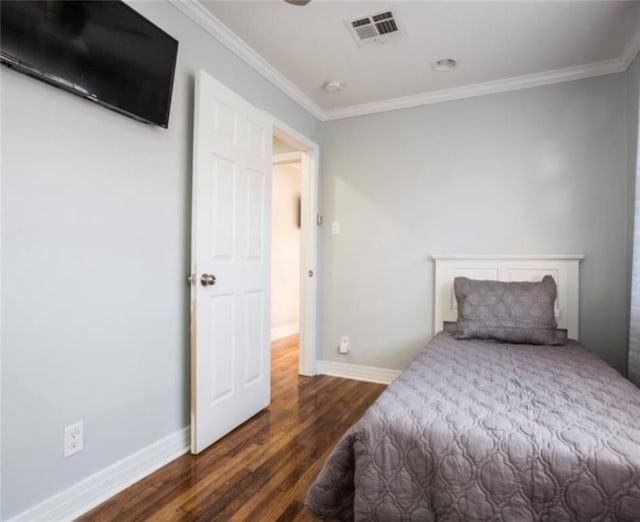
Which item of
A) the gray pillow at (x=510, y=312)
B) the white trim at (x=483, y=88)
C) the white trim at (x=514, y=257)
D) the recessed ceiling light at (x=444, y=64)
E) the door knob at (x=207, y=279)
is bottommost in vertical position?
the gray pillow at (x=510, y=312)

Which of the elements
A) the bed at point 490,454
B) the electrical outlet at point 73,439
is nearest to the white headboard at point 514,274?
the bed at point 490,454

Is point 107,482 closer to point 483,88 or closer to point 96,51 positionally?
point 96,51

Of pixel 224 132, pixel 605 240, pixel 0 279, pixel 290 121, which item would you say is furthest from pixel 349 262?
pixel 0 279

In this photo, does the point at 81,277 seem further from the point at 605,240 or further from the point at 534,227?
the point at 605,240

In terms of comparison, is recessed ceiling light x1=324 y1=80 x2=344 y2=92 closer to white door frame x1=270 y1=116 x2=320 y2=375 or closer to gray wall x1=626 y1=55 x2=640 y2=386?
white door frame x1=270 y1=116 x2=320 y2=375

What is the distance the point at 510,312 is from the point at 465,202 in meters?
0.96

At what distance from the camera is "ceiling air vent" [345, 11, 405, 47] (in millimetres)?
2078

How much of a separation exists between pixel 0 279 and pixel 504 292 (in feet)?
8.35

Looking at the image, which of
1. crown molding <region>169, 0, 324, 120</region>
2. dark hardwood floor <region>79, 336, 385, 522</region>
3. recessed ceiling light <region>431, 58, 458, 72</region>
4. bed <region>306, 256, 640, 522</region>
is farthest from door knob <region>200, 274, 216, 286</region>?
recessed ceiling light <region>431, 58, 458, 72</region>

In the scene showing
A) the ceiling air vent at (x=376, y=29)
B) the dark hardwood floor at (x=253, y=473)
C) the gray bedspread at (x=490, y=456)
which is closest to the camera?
the gray bedspread at (x=490, y=456)

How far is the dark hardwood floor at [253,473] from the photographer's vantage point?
1525mm

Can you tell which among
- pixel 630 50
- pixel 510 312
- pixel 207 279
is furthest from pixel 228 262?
pixel 630 50

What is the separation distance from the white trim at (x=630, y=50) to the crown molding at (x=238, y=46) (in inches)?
83.5

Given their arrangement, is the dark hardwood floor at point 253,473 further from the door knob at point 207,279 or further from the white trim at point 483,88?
the white trim at point 483,88
